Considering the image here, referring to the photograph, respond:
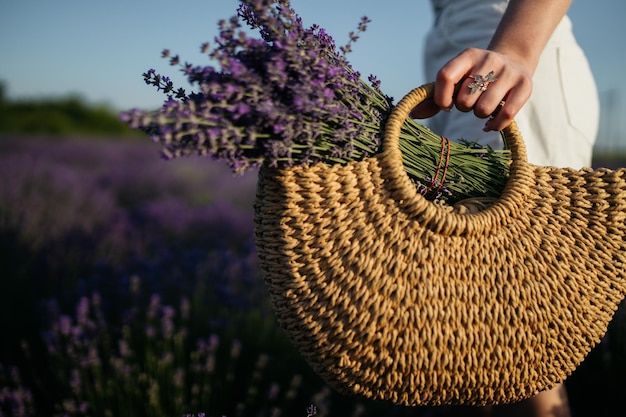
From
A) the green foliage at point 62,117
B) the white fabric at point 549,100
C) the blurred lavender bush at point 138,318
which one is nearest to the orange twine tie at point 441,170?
the white fabric at point 549,100

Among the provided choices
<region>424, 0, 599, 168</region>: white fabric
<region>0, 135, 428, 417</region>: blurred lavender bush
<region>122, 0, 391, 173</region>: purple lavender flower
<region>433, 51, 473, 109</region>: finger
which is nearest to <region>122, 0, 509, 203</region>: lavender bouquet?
<region>122, 0, 391, 173</region>: purple lavender flower

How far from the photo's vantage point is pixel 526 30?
1182mm

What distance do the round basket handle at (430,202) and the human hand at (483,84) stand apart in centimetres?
6

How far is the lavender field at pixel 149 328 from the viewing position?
2.03 metres

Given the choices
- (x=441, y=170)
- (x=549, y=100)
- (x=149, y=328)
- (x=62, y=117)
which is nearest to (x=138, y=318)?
(x=149, y=328)

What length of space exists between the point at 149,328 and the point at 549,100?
1.66 metres

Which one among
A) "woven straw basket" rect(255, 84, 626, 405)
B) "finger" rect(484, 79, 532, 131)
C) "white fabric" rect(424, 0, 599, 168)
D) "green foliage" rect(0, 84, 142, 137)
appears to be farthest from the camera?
"green foliage" rect(0, 84, 142, 137)

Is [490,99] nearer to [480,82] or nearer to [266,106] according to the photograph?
[480,82]

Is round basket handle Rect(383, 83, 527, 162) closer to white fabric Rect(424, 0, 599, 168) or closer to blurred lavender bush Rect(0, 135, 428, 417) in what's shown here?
white fabric Rect(424, 0, 599, 168)

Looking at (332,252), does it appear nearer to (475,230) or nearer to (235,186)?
(475,230)

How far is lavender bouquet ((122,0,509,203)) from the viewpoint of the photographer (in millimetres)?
→ 872

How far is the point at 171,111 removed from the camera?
2.83ft

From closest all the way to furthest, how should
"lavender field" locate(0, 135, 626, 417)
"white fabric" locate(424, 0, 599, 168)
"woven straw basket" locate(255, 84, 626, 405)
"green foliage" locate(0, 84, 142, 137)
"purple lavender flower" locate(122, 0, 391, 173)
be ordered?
"purple lavender flower" locate(122, 0, 391, 173) < "woven straw basket" locate(255, 84, 626, 405) < "white fabric" locate(424, 0, 599, 168) < "lavender field" locate(0, 135, 626, 417) < "green foliage" locate(0, 84, 142, 137)

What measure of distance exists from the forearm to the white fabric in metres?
0.30
